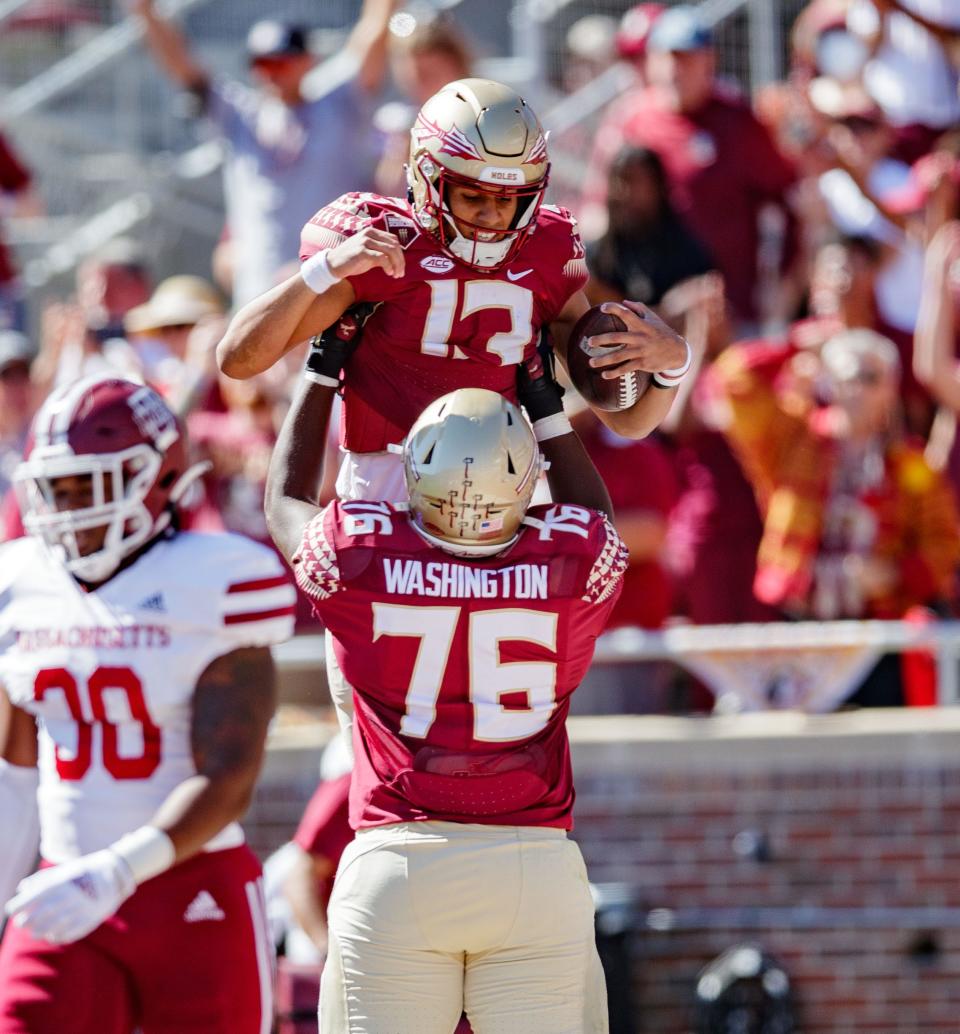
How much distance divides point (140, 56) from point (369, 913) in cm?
930

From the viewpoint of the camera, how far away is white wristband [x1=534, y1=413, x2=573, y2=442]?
14.1 feet

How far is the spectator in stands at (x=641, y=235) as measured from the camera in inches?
311

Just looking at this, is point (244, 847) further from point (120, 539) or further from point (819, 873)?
point (819, 873)

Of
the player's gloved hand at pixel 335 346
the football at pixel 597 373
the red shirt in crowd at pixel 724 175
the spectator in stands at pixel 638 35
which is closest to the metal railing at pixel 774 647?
the red shirt in crowd at pixel 724 175

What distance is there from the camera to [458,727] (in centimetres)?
389

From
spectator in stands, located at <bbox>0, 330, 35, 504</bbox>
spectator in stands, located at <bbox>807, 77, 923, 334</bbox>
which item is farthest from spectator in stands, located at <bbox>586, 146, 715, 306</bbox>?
spectator in stands, located at <bbox>0, 330, 35, 504</bbox>

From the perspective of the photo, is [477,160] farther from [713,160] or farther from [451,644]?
[713,160]

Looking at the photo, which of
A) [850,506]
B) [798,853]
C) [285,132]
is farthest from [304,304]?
[285,132]

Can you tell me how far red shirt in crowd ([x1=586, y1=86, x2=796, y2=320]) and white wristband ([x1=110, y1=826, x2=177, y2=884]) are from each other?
498 centimetres

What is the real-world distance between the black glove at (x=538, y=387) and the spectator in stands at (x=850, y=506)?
8.88 feet

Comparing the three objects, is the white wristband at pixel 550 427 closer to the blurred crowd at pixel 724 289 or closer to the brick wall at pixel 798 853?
the blurred crowd at pixel 724 289

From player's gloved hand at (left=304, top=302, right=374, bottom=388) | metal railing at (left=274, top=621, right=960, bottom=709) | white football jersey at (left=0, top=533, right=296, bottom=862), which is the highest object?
player's gloved hand at (left=304, top=302, right=374, bottom=388)

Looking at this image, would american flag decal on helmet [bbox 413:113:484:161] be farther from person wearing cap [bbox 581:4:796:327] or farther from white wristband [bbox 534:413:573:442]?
person wearing cap [bbox 581:4:796:327]

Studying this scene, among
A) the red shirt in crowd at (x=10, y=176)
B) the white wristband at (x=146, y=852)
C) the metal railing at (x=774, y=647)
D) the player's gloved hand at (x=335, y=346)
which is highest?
the red shirt in crowd at (x=10, y=176)
